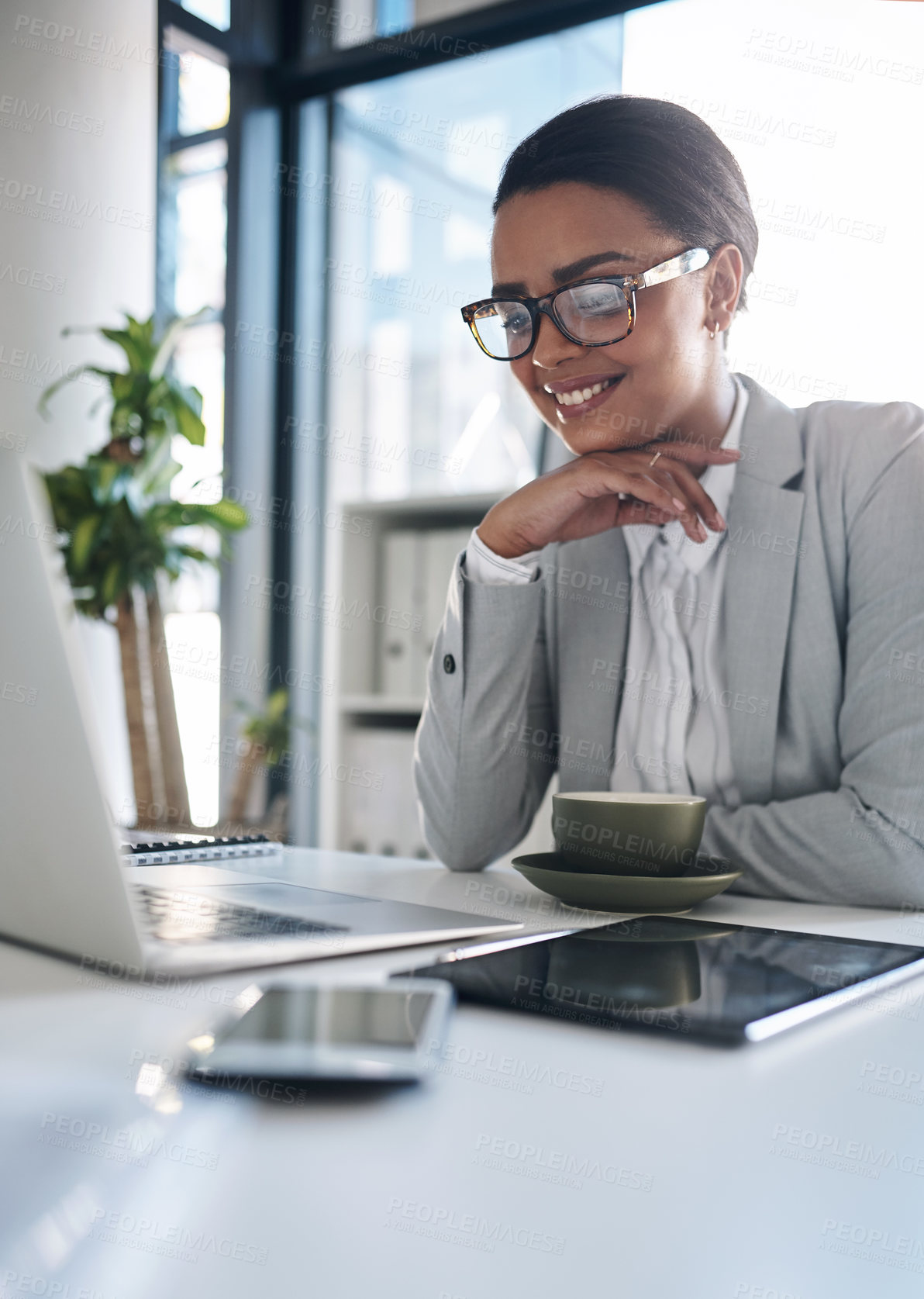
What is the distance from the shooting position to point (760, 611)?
4.13 ft

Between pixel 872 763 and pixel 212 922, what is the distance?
2.39 feet

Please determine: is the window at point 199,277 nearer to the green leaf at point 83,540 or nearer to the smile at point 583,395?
the green leaf at point 83,540

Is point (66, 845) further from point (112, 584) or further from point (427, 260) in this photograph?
point (427, 260)

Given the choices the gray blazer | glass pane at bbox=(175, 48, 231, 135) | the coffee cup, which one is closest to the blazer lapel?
the gray blazer

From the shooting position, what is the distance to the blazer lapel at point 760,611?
124cm

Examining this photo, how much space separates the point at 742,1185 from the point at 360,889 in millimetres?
617

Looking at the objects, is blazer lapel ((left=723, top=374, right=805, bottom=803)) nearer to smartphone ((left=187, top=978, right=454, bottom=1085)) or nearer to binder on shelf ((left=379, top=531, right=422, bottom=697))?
smartphone ((left=187, top=978, right=454, bottom=1085))

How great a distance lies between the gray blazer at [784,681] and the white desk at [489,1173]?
53 centimetres

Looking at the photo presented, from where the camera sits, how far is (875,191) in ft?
7.68

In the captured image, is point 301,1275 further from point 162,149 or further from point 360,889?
point 162,149

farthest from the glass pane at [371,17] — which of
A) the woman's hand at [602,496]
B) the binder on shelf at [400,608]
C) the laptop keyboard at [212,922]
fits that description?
the laptop keyboard at [212,922]

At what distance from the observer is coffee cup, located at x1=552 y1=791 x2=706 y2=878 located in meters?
0.90

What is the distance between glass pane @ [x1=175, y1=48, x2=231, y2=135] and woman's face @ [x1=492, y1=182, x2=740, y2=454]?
2.45 meters

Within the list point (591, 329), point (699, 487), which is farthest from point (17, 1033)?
point (591, 329)
